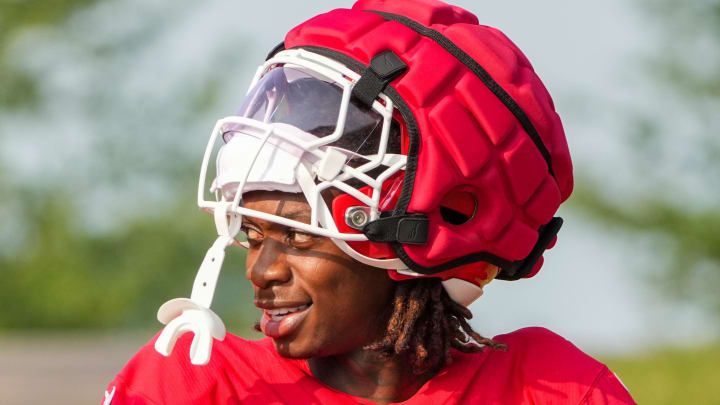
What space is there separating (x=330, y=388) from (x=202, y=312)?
1.60ft

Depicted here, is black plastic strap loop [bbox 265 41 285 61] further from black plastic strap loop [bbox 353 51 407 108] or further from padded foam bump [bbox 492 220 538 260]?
padded foam bump [bbox 492 220 538 260]

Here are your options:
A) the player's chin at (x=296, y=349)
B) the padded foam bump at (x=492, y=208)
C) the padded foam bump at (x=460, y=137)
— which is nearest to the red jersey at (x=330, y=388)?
the player's chin at (x=296, y=349)

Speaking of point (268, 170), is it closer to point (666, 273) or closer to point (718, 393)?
point (718, 393)

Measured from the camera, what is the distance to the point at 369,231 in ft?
9.25

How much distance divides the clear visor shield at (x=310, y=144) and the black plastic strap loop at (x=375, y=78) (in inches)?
0.9

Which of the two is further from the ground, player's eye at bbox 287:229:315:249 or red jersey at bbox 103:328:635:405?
player's eye at bbox 287:229:315:249

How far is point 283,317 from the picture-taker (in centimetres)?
290

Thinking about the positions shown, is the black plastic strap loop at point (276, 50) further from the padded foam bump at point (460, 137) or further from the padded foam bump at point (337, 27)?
the padded foam bump at point (460, 137)

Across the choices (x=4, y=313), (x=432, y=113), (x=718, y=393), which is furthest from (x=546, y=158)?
(x=4, y=313)

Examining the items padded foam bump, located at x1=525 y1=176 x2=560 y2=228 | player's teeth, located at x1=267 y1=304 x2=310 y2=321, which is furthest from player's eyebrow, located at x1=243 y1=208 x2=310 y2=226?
padded foam bump, located at x1=525 y1=176 x2=560 y2=228

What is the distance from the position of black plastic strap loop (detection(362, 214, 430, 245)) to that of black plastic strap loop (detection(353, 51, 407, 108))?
30cm

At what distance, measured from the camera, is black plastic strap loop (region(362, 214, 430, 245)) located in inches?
111

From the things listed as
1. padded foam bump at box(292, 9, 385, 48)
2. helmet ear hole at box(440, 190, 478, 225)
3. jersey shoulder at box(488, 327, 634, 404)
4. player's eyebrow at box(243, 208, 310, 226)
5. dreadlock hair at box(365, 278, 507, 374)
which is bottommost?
jersey shoulder at box(488, 327, 634, 404)

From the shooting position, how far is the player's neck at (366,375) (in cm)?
307
